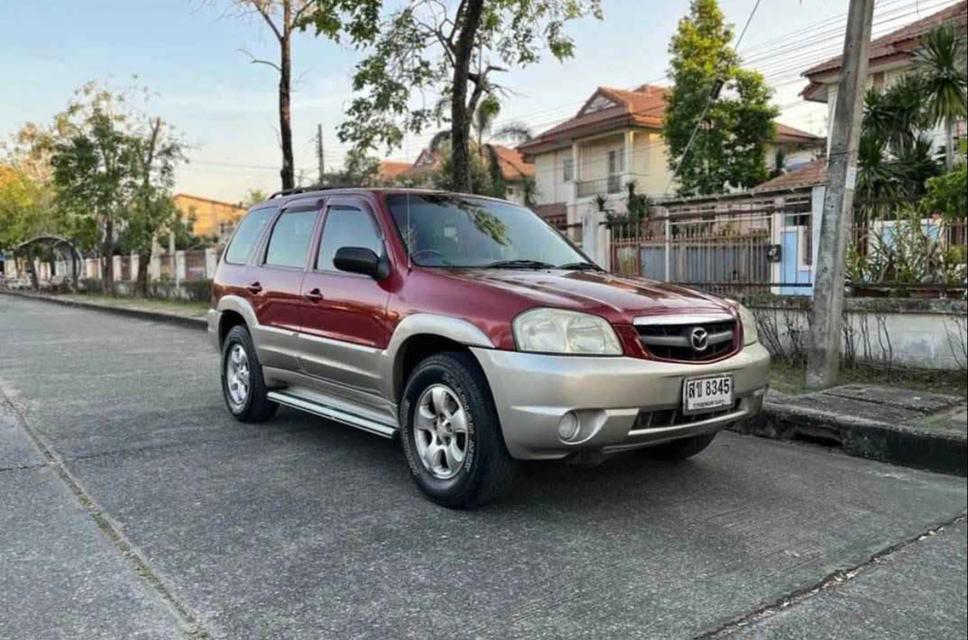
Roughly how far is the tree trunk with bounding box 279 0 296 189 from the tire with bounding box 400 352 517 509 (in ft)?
39.7

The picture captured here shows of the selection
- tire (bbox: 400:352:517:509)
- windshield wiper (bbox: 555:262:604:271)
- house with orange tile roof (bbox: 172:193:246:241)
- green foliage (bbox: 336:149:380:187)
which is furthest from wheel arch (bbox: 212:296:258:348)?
house with orange tile roof (bbox: 172:193:246:241)

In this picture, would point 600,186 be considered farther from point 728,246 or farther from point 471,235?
point 471,235

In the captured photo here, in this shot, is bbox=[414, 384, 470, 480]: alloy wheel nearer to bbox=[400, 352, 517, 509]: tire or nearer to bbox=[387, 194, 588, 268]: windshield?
bbox=[400, 352, 517, 509]: tire

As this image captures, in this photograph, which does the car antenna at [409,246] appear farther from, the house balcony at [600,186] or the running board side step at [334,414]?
the house balcony at [600,186]

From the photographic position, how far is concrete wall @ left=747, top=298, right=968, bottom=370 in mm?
6473

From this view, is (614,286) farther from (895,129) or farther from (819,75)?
(819,75)

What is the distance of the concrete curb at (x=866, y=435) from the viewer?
4609 millimetres

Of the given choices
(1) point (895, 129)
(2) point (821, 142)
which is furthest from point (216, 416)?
(2) point (821, 142)

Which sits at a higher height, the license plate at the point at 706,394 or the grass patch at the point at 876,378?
the license plate at the point at 706,394

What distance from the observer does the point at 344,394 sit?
4.74 metres

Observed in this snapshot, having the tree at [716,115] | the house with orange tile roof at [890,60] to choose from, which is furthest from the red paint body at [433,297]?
the tree at [716,115]

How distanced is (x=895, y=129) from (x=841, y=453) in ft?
37.2

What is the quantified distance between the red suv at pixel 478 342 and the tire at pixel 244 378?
6 centimetres

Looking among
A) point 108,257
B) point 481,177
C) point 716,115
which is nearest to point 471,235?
point 716,115
